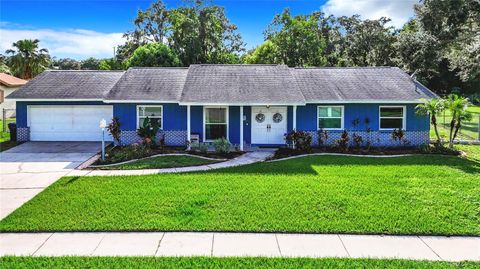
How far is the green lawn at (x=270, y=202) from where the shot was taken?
834cm

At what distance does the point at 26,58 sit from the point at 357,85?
44838 mm

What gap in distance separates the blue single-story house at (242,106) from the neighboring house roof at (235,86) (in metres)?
0.05

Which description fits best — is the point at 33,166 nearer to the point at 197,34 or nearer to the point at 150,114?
the point at 150,114

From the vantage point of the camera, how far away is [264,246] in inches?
291

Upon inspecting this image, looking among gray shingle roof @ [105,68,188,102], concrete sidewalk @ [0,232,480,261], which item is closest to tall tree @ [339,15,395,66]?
gray shingle roof @ [105,68,188,102]

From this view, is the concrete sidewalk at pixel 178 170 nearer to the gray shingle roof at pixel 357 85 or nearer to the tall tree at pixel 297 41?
the gray shingle roof at pixel 357 85

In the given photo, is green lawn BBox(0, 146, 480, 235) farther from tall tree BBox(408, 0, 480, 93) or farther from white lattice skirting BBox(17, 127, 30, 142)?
tall tree BBox(408, 0, 480, 93)

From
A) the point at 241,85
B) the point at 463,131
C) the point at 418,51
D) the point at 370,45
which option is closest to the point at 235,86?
the point at 241,85

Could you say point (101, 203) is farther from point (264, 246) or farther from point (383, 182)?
point (383, 182)

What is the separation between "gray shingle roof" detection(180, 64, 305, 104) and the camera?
1764 cm

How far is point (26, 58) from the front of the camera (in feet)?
159

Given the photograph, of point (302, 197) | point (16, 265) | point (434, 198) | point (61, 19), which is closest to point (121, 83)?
point (61, 19)

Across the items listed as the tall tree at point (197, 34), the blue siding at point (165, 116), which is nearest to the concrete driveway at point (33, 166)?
the blue siding at point (165, 116)

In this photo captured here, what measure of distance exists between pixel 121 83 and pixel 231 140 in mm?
6679
